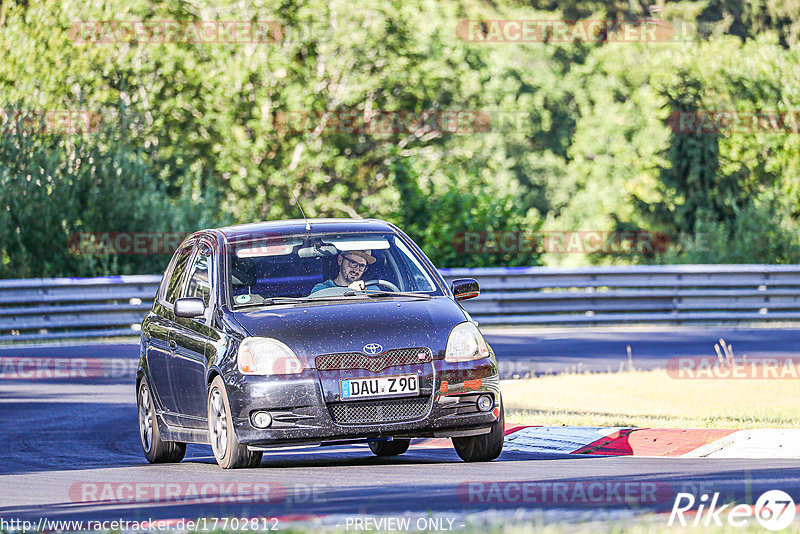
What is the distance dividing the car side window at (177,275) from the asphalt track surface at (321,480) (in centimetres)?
125

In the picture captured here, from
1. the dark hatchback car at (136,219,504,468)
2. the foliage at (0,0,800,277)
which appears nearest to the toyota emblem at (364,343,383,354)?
the dark hatchback car at (136,219,504,468)

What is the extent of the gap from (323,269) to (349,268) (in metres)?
0.18

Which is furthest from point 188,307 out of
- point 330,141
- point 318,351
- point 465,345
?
point 330,141

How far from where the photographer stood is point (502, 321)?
24.7m

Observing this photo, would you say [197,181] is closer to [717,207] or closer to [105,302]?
[105,302]

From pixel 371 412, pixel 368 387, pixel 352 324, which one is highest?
pixel 352 324

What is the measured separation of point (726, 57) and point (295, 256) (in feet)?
139

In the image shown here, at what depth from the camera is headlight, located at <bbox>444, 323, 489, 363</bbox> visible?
9127mm

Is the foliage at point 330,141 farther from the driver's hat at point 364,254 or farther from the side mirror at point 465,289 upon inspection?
the side mirror at point 465,289

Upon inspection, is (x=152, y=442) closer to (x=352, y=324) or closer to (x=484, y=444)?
(x=352, y=324)

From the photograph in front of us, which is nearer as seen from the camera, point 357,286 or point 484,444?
point 484,444

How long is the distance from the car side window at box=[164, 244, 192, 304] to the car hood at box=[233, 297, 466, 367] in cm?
157

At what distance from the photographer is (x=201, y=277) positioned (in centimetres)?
1030

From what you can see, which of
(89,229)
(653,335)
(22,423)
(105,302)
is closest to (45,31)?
(89,229)
